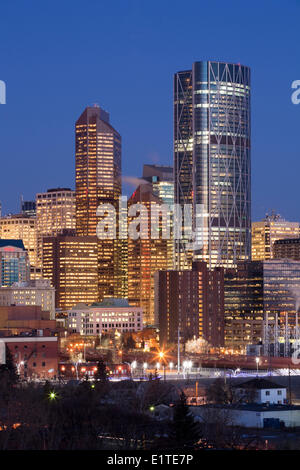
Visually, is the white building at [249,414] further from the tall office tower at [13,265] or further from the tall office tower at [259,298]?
the tall office tower at [13,265]

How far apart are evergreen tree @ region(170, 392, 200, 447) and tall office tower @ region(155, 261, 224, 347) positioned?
8286cm

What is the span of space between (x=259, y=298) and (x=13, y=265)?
57.5 metres

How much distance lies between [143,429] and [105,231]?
454 ft

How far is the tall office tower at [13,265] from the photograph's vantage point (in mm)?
177625

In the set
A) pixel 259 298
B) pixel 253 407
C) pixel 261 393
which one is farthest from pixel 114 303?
pixel 253 407

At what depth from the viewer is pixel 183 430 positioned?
34875mm

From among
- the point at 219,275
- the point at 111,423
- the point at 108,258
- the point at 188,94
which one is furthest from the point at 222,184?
the point at 111,423

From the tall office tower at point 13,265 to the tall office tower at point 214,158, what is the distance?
102ft

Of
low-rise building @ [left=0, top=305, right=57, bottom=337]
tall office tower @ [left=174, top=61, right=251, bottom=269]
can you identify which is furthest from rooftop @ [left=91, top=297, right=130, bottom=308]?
low-rise building @ [left=0, top=305, right=57, bottom=337]

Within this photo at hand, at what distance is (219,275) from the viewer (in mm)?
123375

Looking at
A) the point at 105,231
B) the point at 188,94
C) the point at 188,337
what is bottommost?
the point at 188,337

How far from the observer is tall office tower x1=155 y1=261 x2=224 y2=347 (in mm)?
119750

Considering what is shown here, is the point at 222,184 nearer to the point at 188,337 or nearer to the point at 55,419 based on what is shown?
the point at 188,337
